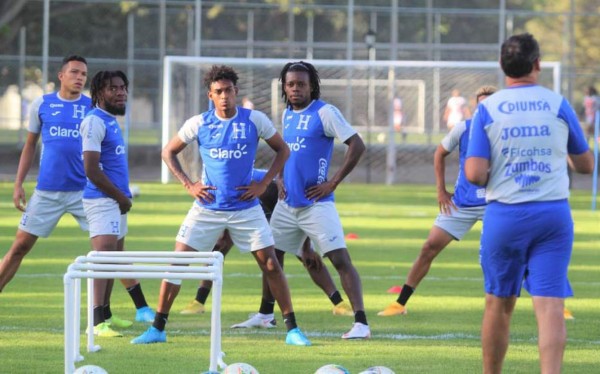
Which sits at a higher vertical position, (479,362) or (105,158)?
(105,158)

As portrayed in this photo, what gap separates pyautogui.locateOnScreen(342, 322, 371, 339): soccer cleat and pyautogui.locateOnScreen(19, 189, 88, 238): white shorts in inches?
104

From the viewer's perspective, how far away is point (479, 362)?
9305 millimetres

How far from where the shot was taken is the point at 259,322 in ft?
36.3

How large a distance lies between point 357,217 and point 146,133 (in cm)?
→ 2009

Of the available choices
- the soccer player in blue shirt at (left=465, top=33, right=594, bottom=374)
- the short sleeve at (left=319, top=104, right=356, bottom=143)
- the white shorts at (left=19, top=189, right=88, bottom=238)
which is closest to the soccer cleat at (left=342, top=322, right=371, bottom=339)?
the short sleeve at (left=319, top=104, right=356, bottom=143)

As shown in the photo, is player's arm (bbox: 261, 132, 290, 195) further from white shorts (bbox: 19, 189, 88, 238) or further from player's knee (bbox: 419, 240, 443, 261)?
player's knee (bbox: 419, 240, 443, 261)

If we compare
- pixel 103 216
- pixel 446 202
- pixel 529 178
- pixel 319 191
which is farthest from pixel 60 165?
pixel 529 178

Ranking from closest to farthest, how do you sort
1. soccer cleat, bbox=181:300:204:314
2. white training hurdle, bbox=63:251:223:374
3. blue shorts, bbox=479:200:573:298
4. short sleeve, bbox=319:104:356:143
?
blue shorts, bbox=479:200:573:298 → white training hurdle, bbox=63:251:223:374 → short sleeve, bbox=319:104:356:143 → soccer cleat, bbox=181:300:204:314

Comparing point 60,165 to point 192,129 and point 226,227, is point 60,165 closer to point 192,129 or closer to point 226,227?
point 192,129

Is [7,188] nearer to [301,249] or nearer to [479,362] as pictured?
[301,249]

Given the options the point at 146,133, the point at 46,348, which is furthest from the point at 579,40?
the point at 46,348

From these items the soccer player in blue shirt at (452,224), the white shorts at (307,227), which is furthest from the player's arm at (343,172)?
the soccer player in blue shirt at (452,224)

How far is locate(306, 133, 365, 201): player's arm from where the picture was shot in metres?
10.7

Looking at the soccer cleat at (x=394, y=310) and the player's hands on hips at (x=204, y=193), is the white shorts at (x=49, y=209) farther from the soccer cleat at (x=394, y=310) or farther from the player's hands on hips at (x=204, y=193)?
the soccer cleat at (x=394, y=310)
